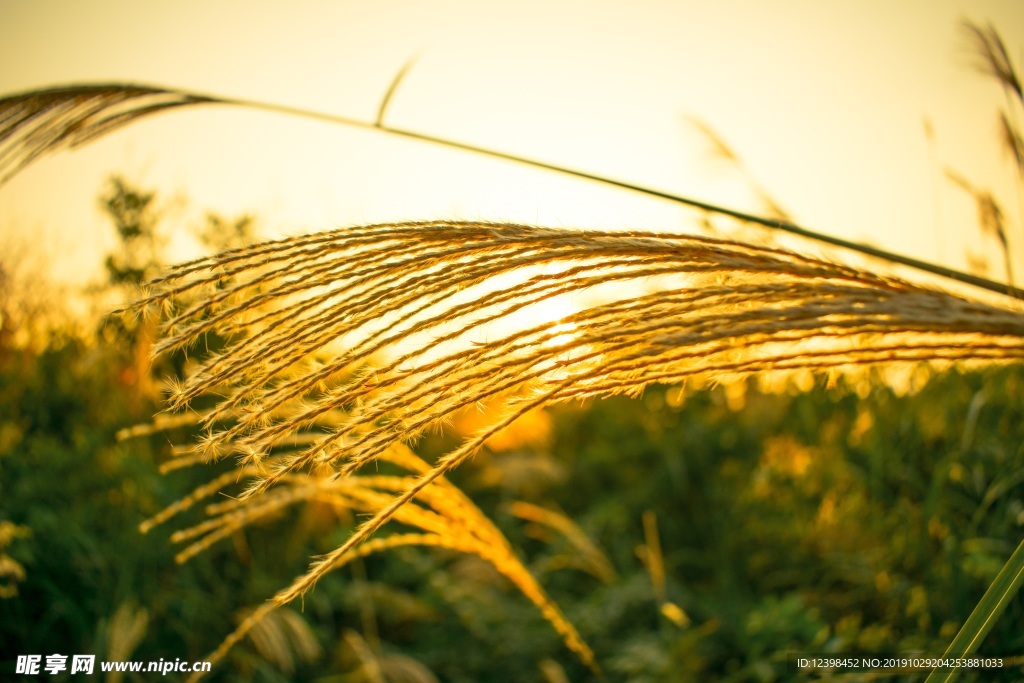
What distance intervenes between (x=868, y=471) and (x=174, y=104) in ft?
8.63

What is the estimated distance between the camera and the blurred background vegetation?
2.04 meters

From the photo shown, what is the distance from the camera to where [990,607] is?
716 millimetres

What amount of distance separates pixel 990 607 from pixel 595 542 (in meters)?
2.75

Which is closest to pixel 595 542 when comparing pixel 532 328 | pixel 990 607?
pixel 990 607

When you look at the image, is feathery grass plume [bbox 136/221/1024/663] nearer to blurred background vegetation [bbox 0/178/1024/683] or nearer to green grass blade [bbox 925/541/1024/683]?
green grass blade [bbox 925/541/1024/683]

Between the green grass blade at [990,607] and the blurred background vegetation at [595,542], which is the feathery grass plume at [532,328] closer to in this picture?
the green grass blade at [990,607]

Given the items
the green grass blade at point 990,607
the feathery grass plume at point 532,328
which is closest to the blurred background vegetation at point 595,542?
the green grass blade at point 990,607

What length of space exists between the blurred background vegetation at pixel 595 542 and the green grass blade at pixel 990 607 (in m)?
1.05

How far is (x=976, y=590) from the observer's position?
69.0 inches

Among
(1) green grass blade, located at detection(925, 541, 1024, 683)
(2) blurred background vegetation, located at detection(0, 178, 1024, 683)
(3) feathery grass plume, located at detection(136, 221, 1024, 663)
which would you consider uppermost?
(3) feathery grass plume, located at detection(136, 221, 1024, 663)

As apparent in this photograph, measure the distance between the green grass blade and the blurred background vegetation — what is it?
1.05m

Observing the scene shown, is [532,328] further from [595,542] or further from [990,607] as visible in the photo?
[595,542]

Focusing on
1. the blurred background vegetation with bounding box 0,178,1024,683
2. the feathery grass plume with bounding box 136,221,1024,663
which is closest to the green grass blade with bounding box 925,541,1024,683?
the feathery grass plume with bounding box 136,221,1024,663

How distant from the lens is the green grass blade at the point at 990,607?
27.4 inches
